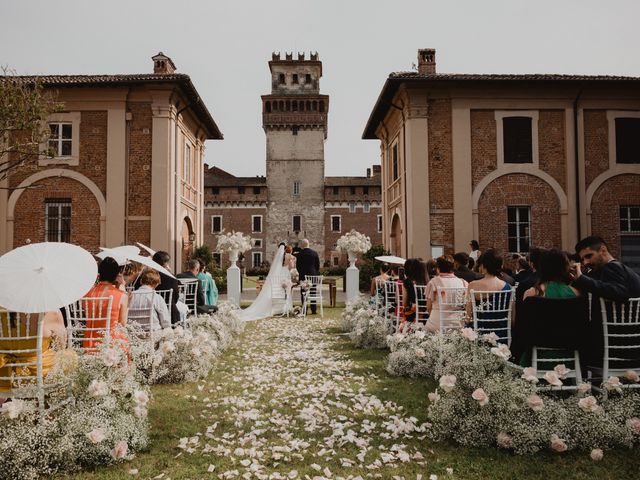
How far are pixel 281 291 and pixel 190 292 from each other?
18.1ft

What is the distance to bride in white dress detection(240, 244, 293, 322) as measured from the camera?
14062 mm

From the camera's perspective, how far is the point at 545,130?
17016 mm

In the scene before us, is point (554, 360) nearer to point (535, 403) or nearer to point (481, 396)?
point (535, 403)

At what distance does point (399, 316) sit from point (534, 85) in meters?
12.4

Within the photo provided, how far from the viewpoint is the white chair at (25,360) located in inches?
145

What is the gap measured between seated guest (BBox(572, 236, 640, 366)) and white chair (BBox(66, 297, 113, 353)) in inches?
161

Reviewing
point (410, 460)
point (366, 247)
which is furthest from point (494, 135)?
point (410, 460)

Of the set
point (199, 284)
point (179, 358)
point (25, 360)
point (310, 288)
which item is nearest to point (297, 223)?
point (310, 288)

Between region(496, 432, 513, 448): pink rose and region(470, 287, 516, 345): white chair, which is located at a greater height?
region(470, 287, 516, 345): white chair

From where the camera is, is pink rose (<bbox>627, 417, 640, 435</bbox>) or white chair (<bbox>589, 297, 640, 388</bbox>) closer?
pink rose (<bbox>627, 417, 640, 435</bbox>)

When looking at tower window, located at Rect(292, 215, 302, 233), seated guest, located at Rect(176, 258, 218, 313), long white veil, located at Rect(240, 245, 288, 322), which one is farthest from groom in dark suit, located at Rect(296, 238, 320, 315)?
tower window, located at Rect(292, 215, 302, 233)

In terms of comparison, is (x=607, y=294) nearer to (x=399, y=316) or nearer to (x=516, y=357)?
(x=516, y=357)

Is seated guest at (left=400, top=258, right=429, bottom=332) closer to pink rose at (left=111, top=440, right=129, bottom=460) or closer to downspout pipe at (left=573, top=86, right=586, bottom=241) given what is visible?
pink rose at (left=111, top=440, right=129, bottom=460)

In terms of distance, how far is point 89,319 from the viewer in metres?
4.79
